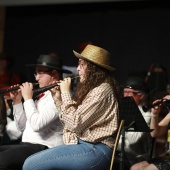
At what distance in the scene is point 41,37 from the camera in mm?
7832

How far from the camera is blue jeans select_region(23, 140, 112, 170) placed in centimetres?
319

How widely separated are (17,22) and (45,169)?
5.14 metres

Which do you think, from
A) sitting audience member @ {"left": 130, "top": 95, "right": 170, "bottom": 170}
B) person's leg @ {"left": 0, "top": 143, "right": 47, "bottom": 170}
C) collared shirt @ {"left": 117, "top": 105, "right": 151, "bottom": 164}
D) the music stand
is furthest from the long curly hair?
collared shirt @ {"left": 117, "top": 105, "right": 151, "bottom": 164}

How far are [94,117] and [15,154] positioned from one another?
0.79m

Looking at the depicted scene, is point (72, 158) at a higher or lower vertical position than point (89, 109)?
lower

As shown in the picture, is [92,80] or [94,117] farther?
[92,80]

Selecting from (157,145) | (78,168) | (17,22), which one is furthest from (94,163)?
(17,22)

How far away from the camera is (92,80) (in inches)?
134

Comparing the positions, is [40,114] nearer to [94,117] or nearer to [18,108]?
[18,108]

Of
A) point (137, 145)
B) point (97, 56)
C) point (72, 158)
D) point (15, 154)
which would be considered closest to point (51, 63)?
point (97, 56)

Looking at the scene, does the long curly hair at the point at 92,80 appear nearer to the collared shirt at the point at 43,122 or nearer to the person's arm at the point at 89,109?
the person's arm at the point at 89,109

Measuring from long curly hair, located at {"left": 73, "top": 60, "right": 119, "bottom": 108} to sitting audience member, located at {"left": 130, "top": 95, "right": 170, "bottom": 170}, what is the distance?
728 millimetres

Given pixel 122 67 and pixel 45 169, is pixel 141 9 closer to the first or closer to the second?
pixel 122 67

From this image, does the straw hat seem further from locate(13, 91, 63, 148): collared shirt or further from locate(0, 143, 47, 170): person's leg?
locate(0, 143, 47, 170): person's leg
